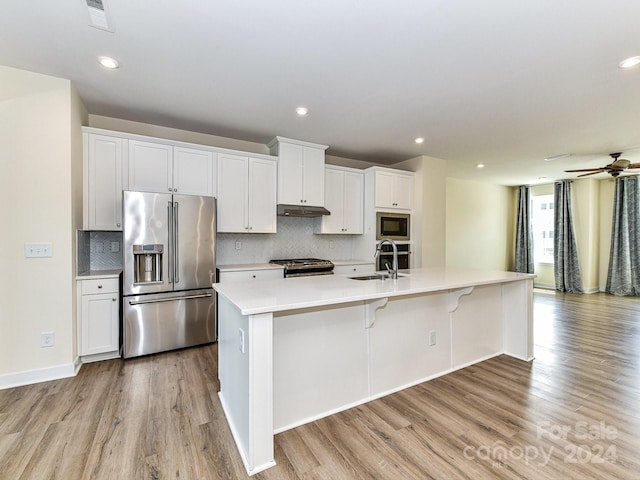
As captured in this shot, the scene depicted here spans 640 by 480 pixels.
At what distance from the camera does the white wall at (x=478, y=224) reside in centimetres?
711

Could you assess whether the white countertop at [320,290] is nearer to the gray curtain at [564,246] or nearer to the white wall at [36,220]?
the white wall at [36,220]

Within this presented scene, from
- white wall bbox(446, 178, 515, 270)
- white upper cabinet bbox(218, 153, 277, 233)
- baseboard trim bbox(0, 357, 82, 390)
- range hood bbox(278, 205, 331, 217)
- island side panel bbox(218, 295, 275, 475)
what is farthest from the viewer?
white wall bbox(446, 178, 515, 270)

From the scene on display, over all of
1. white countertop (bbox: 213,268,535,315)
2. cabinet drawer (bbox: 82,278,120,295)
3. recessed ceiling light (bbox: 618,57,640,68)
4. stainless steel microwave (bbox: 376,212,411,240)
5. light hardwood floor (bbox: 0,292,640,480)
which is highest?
recessed ceiling light (bbox: 618,57,640,68)

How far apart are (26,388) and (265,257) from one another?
8.98 ft

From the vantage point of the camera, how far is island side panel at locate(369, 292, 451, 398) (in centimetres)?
234

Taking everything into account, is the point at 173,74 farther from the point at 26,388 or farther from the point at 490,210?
the point at 490,210

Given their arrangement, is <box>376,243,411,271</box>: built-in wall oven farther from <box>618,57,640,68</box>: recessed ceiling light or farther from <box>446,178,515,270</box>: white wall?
<box>618,57,640,68</box>: recessed ceiling light

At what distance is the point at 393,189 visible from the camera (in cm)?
485

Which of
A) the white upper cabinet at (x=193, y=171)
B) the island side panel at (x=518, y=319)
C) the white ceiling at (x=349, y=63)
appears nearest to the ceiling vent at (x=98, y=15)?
the white ceiling at (x=349, y=63)

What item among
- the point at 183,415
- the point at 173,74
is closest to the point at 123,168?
the point at 173,74

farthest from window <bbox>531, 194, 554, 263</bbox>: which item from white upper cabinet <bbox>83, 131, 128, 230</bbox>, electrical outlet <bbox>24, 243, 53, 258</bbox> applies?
electrical outlet <bbox>24, 243, 53, 258</bbox>

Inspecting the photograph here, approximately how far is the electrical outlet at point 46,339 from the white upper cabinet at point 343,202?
3.30 meters

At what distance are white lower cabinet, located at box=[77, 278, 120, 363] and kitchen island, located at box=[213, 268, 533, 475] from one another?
1.44 m

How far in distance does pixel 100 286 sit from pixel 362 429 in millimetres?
2748
